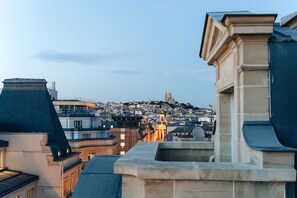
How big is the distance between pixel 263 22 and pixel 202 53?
171 inches

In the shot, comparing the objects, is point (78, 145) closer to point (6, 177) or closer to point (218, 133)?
point (6, 177)

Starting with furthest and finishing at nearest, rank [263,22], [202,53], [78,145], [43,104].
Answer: [78,145], [43,104], [202,53], [263,22]

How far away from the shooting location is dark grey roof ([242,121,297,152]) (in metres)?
5.48

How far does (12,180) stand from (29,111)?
30.3ft

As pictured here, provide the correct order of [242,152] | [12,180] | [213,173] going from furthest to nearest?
[12,180]
[242,152]
[213,173]

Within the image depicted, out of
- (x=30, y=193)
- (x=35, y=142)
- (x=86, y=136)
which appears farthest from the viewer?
(x=86, y=136)

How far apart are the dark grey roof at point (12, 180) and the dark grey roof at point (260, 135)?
1835 centimetres

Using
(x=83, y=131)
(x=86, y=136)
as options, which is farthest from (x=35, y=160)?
(x=86, y=136)

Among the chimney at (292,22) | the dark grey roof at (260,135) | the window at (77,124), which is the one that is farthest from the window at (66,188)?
the dark grey roof at (260,135)

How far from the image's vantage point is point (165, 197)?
5.05m

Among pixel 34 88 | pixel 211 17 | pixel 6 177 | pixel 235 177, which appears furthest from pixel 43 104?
pixel 235 177

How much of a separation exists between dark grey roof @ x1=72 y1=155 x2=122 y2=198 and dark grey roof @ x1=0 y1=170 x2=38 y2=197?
16374 mm

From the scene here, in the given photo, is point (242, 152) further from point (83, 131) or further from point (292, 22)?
point (83, 131)

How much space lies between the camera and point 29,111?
105ft
